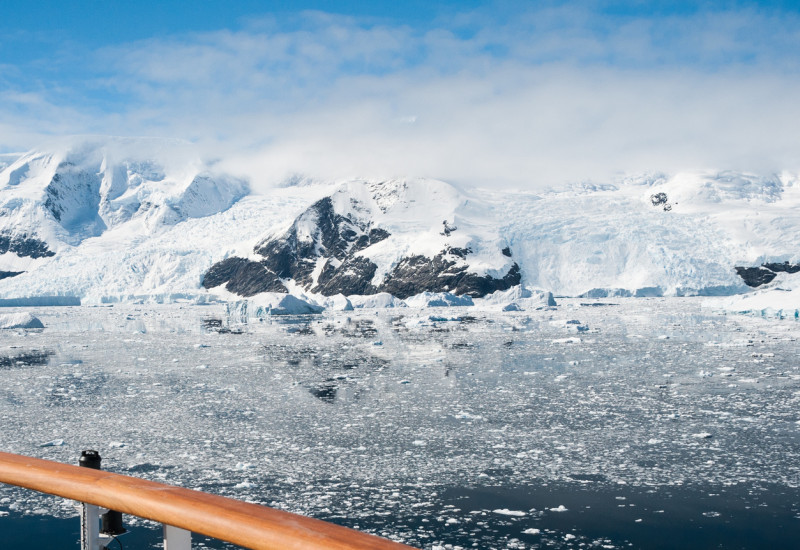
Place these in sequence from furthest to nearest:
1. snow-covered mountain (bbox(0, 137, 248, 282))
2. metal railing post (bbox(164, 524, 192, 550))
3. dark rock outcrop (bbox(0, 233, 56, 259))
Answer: snow-covered mountain (bbox(0, 137, 248, 282)), dark rock outcrop (bbox(0, 233, 56, 259)), metal railing post (bbox(164, 524, 192, 550))

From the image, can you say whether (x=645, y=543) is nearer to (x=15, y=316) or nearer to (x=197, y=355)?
(x=197, y=355)

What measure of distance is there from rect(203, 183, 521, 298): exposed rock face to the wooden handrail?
183 ft

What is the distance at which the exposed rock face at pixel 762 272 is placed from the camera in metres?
50.9

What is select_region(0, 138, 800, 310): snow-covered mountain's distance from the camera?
5384 cm

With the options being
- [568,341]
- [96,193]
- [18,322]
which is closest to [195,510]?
[568,341]

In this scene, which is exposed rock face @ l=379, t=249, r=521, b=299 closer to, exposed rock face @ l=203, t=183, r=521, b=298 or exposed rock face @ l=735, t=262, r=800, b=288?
exposed rock face @ l=203, t=183, r=521, b=298

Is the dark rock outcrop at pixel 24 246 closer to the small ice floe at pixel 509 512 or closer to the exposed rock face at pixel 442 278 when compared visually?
the exposed rock face at pixel 442 278

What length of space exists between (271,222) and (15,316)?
49.4 m

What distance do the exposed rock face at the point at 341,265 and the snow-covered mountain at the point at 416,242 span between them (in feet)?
0.45

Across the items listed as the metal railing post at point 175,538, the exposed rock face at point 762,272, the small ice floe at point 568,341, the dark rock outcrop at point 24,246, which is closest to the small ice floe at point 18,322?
the small ice floe at point 568,341

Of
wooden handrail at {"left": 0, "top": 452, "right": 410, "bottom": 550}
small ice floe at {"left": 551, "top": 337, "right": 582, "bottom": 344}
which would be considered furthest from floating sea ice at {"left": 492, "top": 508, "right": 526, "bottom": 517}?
small ice floe at {"left": 551, "top": 337, "right": 582, "bottom": 344}

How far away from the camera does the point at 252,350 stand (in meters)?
18.8

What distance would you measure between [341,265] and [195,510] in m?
68.2

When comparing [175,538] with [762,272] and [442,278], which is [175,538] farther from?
[762,272]
